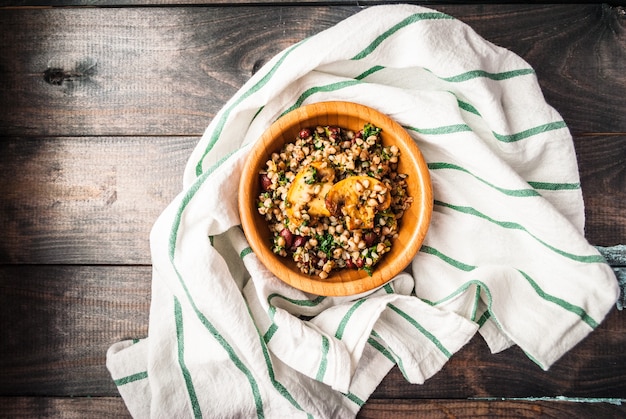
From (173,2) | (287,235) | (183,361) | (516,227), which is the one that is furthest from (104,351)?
(516,227)

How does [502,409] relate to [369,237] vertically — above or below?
below

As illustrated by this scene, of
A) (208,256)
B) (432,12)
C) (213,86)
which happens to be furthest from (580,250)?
(213,86)

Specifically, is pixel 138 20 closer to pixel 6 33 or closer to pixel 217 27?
pixel 217 27

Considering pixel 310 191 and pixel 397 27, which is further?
pixel 397 27

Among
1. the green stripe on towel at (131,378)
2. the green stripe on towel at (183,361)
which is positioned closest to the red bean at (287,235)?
the green stripe on towel at (183,361)

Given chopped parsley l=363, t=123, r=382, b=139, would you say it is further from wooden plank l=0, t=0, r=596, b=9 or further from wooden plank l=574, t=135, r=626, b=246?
wooden plank l=574, t=135, r=626, b=246

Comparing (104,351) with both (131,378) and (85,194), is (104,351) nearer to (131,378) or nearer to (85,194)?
(131,378)
